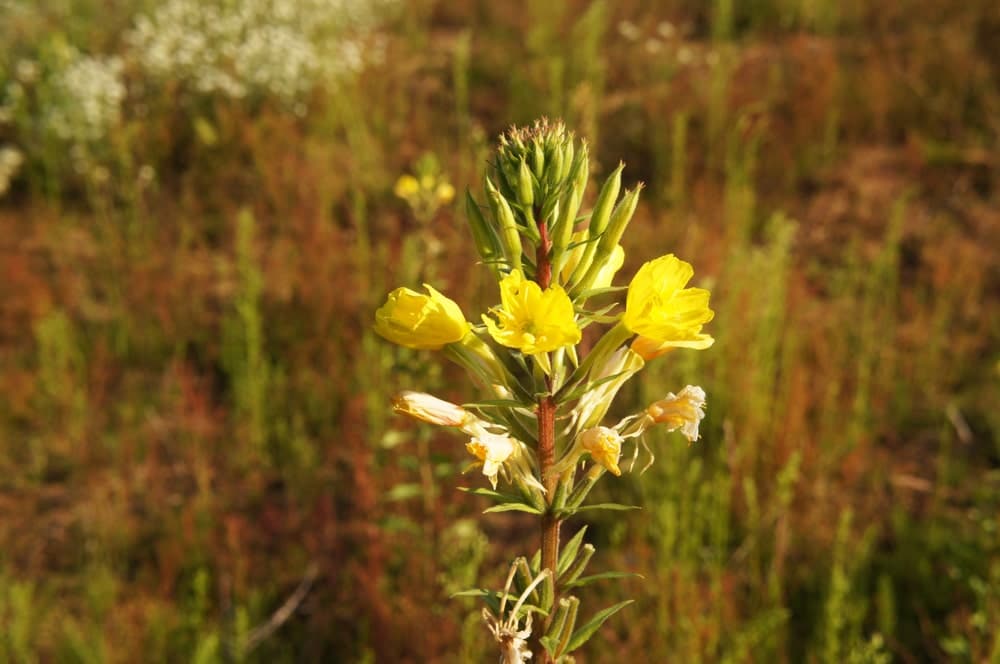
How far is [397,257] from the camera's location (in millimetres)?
4508

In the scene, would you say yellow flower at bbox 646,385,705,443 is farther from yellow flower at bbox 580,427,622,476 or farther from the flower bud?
the flower bud

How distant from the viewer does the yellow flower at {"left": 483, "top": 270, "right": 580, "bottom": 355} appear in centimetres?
119

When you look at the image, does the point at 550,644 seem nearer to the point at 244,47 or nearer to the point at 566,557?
the point at 566,557

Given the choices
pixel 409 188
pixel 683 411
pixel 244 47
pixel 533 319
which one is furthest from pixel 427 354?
pixel 244 47

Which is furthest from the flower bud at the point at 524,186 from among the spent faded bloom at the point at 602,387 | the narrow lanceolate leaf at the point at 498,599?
the narrow lanceolate leaf at the point at 498,599

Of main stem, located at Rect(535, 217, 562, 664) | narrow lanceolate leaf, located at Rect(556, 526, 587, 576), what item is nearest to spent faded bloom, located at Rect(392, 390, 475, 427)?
main stem, located at Rect(535, 217, 562, 664)

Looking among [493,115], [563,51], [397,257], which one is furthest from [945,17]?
[397,257]

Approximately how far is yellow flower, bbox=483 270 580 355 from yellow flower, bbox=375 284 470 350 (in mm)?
102

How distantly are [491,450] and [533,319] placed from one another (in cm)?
22

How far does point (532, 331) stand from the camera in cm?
122

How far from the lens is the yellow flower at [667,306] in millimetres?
1308

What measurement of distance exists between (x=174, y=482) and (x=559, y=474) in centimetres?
275

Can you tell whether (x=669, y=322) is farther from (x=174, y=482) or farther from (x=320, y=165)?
(x=320, y=165)

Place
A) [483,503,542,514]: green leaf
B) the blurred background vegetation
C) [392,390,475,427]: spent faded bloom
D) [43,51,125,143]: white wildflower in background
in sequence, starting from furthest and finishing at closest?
[43,51,125,143]: white wildflower in background < the blurred background vegetation < [392,390,475,427]: spent faded bloom < [483,503,542,514]: green leaf
